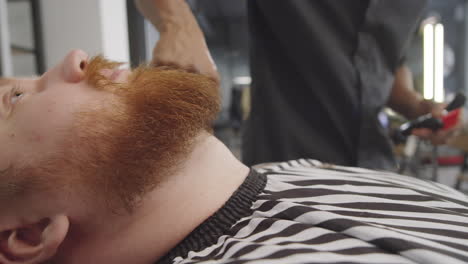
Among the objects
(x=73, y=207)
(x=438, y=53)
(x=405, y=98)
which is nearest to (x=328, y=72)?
(x=405, y=98)

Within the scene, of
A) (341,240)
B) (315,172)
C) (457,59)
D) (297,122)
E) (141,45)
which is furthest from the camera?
(457,59)

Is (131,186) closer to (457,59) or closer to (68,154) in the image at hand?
(68,154)

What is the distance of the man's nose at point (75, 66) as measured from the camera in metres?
0.58

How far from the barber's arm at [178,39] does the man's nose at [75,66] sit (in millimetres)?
167

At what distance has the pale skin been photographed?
50 centimetres

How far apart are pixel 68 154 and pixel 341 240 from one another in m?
0.41

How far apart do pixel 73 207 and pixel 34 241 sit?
8cm

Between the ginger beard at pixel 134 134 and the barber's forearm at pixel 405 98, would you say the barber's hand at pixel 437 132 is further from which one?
the ginger beard at pixel 134 134

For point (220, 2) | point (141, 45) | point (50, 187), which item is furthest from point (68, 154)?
point (220, 2)

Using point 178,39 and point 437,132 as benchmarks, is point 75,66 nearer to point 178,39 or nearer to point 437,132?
point 178,39

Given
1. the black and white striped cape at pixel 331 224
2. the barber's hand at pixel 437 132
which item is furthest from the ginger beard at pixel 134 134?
the barber's hand at pixel 437 132

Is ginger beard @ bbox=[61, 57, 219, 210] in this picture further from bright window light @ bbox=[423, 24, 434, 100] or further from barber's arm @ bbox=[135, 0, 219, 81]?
bright window light @ bbox=[423, 24, 434, 100]

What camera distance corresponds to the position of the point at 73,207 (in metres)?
0.50

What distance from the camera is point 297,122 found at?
3.50ft
